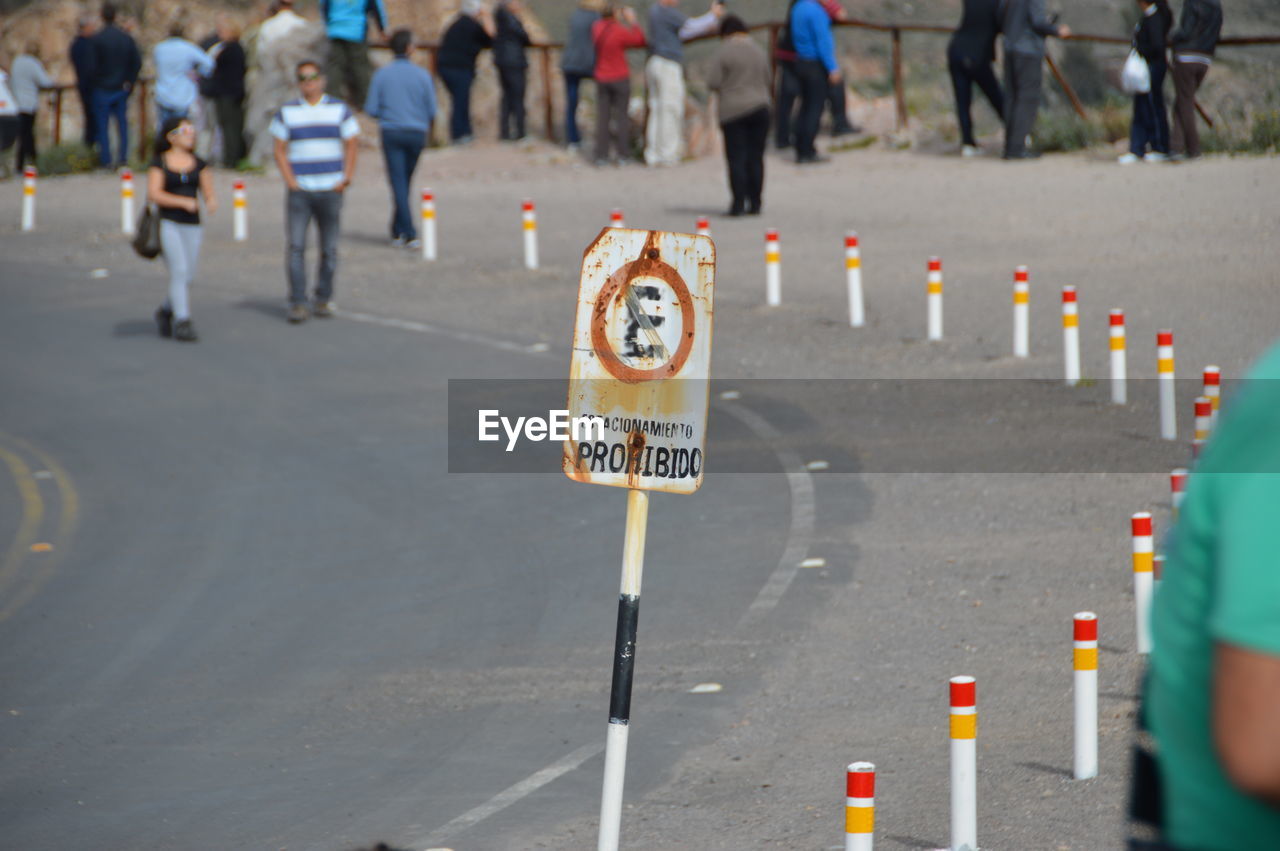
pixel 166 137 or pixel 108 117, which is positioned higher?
pixel 108 117

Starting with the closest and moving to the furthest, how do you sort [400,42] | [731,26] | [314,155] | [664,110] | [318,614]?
[318,614], [314,155], [400,42], [731,26], [664,110]

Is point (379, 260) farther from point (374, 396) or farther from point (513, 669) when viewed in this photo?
point (513, 669)

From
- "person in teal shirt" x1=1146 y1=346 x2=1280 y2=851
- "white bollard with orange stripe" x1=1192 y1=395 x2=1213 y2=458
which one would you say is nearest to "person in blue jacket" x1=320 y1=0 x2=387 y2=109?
"white bollard with orange stripe" x1=1192 y1=395 x2=1213 y2=458

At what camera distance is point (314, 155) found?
16.8m

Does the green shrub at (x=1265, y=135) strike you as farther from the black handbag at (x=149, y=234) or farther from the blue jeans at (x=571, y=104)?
the black handbag at (x=149, y=234)

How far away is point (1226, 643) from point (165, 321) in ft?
54.2

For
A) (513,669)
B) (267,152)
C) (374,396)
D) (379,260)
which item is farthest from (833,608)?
(267,152)

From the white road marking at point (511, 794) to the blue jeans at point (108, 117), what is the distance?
24.2 meters

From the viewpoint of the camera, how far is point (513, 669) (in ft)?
28.8

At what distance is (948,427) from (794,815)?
7.04 m

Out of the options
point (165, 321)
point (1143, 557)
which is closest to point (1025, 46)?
point (165, 321)

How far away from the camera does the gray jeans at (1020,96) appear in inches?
978

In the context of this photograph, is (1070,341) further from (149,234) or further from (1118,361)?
(149,234)

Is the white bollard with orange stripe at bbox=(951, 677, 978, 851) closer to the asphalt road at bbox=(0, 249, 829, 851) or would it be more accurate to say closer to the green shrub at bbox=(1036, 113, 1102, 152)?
the asphalt road at bbox=(0, 249, 829, 851)
